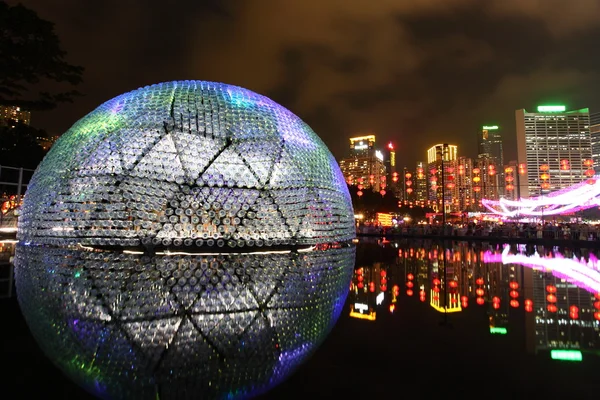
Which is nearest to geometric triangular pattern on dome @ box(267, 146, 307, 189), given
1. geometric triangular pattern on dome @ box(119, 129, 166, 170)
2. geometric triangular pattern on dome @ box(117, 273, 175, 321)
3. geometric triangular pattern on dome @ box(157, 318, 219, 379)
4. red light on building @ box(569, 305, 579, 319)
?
geometric triangular pattern on dome @ box(119, 129, 166, 170)

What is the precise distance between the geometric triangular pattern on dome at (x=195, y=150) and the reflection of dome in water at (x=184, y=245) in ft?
0.12

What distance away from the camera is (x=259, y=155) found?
1356 cm

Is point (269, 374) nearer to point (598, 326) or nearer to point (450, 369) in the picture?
point (450, 369)

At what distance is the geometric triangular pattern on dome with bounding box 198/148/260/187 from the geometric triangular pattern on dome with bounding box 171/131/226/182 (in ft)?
0.68

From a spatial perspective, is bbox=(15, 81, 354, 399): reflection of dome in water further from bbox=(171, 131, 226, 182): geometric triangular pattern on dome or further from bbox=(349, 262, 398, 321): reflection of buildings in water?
bbox=(349, 262, 398, 321): reflection of buildings in water

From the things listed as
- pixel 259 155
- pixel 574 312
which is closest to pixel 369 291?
pixel 574 312

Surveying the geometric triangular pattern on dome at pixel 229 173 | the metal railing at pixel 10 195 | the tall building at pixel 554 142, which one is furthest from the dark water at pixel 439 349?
the tall building at pixel 554 142

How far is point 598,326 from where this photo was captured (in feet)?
17.1

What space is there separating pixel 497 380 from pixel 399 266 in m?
8.49

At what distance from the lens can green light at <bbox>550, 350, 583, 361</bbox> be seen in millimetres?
4020

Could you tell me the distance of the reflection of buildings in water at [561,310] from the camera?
4.62 m

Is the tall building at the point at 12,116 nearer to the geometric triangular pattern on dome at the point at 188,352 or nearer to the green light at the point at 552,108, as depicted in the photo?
the geometric triangular pattern on dome at the point at 188,352

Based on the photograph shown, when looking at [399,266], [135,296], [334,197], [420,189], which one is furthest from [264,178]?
[420,189]

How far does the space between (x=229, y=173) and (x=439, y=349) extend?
9.69 meters
